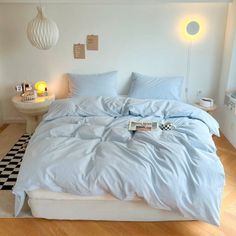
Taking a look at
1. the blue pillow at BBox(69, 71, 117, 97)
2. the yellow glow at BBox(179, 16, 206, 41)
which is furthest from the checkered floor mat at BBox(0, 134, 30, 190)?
the yellow glow at BBox(179, 16, 206, 41)

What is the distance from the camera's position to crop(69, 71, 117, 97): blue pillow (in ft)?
11.6

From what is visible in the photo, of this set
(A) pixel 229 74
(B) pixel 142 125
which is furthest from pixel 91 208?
(A) pixel 229 74

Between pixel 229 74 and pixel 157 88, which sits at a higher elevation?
pixel 229 74

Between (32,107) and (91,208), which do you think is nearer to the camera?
(91,208)

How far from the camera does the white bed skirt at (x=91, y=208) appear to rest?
1.95 meters

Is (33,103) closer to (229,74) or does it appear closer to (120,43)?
(120,43)

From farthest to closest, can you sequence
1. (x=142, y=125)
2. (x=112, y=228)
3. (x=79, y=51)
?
(x=79, y=51), (x=142, y=125), (x=112, y=228)

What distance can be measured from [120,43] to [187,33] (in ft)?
3.00

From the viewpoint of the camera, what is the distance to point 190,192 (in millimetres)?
1855

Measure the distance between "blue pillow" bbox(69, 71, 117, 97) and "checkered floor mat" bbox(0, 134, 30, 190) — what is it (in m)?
0.96

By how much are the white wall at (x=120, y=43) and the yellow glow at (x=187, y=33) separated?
0.14ft

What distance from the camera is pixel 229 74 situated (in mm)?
3465

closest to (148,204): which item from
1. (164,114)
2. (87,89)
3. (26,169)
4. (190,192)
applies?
(190,192)

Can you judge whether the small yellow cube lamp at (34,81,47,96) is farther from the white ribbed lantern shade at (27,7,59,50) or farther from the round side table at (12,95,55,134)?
the white ribbed lantern shade at (27,7,59,50)
